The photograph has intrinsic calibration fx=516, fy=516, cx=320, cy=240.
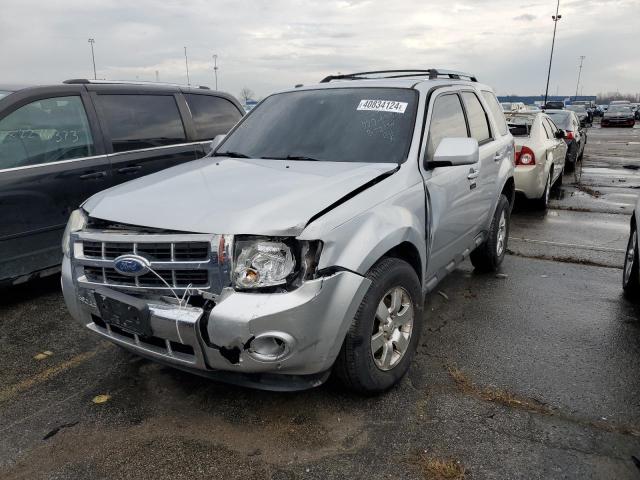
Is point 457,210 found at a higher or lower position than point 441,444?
higher

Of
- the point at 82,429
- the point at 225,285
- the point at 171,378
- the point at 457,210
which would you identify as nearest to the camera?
the point at 225,285

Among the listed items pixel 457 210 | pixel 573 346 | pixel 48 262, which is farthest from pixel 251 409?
pixel 48 262

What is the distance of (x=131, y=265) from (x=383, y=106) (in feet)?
6.66

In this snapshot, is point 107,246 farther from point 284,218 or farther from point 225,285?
point 284,218

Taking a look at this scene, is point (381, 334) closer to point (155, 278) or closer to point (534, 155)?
point (155, 278)

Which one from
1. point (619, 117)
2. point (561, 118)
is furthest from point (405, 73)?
point (619, 117)

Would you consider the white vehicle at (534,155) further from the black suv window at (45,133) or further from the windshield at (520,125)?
the black suv window at (45,133)

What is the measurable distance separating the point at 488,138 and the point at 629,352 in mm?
2187

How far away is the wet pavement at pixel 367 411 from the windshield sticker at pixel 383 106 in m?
1.67

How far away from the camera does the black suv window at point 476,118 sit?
4.45 metres

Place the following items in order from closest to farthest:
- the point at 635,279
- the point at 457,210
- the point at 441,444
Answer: the point at 441,444 → the point at 457,210 → the point at 635,279

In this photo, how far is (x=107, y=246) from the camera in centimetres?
267

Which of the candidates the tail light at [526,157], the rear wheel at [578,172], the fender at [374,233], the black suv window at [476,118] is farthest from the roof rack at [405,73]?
the rear wheel at [578,172]

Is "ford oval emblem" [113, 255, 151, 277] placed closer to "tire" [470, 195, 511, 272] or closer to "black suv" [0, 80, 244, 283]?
"black suv" [0, 80, 244, 283]
